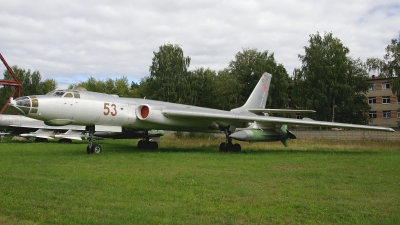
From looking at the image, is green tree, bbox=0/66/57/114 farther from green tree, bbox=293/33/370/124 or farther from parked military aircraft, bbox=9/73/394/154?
parked military aircraft, bbox=9/73/394/154

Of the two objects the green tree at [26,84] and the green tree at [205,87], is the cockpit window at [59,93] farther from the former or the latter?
the green tree at [26,84]

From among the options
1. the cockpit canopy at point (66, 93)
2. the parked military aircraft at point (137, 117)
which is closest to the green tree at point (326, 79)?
the parked military aircraft at point (137, 117)

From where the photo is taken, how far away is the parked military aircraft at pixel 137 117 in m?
11.4

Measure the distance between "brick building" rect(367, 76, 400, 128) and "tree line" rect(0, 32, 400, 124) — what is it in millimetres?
6068

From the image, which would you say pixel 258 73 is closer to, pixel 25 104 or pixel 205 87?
pixel 205 87

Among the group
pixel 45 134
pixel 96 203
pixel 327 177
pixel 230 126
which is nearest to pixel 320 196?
pixel 327 177

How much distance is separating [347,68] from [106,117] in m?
29.5

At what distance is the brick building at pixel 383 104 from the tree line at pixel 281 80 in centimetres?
607

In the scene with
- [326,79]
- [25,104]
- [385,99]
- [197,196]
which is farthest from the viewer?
[385,99]

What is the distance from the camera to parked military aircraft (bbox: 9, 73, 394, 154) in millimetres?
11438

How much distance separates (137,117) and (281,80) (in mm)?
32241

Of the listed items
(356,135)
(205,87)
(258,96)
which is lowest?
(356,135)

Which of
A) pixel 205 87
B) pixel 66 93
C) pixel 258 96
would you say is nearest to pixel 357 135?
pixel 258 96

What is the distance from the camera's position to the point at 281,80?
4341 centimetres
